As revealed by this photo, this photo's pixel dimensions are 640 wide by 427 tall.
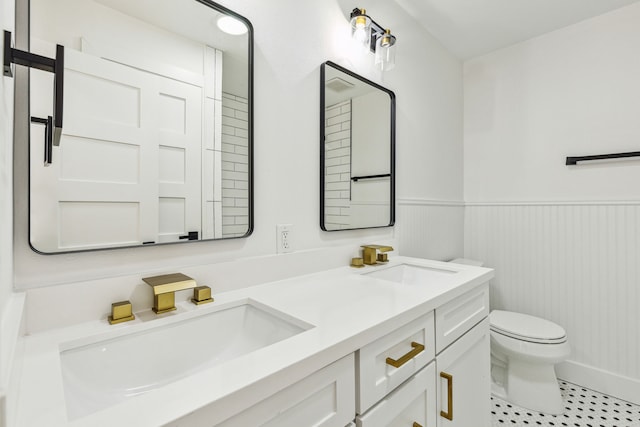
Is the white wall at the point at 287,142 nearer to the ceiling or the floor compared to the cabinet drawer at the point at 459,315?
nearer to the ceiling

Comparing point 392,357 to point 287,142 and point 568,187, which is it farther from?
point 568,187

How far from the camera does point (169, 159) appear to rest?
92cm

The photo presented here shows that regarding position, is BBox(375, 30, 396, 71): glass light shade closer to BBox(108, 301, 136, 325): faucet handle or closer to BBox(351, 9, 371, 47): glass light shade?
BBox(351, 9, 371, 47): glass light shade

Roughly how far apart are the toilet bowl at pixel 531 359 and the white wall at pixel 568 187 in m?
0.39

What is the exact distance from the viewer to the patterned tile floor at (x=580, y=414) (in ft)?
5.39

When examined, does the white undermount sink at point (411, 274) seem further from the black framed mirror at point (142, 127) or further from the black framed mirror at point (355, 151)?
the black framed mirror at point (142, 127)

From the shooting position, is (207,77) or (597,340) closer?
(207,77)

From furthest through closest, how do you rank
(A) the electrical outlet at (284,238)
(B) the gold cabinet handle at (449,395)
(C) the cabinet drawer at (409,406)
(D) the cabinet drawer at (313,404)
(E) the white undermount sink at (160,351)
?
(A) the electrical outlet at (284,238), (B) the gold cabinet handle at (449,395), (C) the cabinet drawer at (409,406), (E) the white undermount sink at (160,351), (D) the cabinet drawer at (313,404)

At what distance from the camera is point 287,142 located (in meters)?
1.25

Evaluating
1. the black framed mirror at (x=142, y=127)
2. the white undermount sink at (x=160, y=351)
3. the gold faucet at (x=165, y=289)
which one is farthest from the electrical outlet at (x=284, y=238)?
the gold faucet at (x=165, y=289)

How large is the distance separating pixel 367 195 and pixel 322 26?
81 centimetres

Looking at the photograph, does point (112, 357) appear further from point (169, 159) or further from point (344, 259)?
point (344, 259)

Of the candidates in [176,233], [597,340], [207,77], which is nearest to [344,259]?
[176,233]

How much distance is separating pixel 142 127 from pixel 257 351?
2.24ft
